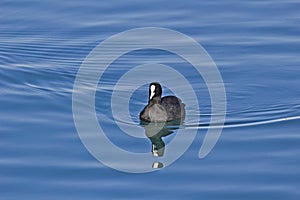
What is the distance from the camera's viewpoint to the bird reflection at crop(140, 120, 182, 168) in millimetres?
12453

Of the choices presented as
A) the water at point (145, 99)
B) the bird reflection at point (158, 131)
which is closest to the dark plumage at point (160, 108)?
the bird reflection at point (158, 131)

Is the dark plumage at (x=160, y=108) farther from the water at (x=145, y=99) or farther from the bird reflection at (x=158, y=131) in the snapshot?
the water at (x=145, y=99)

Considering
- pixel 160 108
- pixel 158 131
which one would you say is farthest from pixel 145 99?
pixel 158 131

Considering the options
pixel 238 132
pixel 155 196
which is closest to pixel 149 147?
pixel 238 132

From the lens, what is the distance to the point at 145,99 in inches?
557

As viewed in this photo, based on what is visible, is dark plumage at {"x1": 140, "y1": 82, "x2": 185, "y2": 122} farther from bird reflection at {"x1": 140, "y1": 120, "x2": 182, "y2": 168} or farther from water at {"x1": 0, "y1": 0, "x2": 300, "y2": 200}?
water at {"x1": 0, "y1": 0, "x2": 300, "y2": 200}

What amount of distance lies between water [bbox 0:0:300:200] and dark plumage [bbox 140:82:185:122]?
181mm

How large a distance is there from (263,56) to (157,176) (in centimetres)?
460

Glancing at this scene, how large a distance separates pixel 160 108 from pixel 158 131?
31cm

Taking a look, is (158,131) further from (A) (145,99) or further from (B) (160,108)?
(A) (145,99)

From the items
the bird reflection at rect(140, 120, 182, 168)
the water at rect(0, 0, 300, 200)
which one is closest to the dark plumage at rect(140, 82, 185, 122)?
the bird reflection at rect(140, 120, 182, 168)

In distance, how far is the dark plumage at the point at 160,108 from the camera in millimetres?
13258

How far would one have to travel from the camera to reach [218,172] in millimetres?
11148

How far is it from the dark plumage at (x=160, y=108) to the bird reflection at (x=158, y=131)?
64 millimetres
